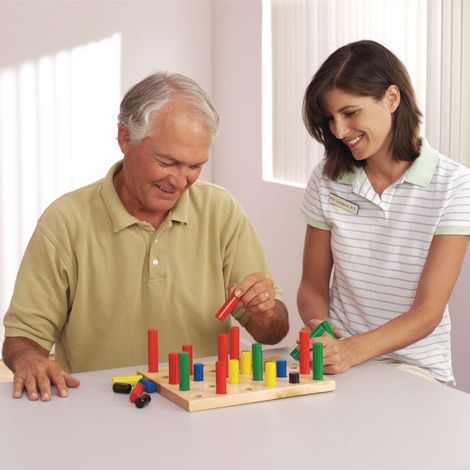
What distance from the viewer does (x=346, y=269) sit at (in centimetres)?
242

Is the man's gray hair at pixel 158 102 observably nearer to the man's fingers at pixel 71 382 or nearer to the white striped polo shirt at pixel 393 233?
the white striped polo shirt at pixel 393 233

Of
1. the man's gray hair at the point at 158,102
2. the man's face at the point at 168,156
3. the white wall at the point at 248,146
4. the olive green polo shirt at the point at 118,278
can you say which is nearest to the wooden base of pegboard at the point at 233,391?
the olive green polo shirt at the point at 118,278

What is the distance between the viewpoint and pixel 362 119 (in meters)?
2.30

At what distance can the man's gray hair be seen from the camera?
212 cm

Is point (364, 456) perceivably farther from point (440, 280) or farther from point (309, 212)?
point (309, 212)

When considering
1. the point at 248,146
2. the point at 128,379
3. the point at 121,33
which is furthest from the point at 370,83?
the point at 121,33

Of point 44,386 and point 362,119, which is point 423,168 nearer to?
point 362,119

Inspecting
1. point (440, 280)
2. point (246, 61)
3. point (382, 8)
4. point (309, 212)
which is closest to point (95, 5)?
point (246, 61)

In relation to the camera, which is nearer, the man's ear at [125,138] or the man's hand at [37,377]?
the man's hand at [37,377]

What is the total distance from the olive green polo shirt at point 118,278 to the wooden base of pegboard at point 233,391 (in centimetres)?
40

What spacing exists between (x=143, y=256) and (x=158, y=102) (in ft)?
1.29

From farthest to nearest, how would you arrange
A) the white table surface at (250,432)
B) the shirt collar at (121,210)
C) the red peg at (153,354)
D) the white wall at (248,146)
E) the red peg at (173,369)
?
the white wall at (248,146) < the shirt collar at (121,210) < the red peg at (153,354) < the red peg at (173,369) < the white table surface at (250,432)

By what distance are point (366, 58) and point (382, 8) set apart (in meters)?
1.52

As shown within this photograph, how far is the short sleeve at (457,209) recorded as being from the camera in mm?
2219
